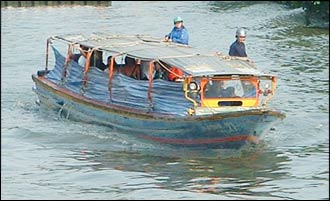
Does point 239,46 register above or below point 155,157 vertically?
above

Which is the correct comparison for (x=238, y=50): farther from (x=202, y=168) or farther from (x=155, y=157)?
(x=202, y=168)

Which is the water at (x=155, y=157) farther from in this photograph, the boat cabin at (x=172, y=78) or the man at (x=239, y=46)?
the man at (x=239, y=46)

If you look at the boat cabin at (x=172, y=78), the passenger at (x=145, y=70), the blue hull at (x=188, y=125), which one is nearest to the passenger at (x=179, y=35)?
the boat cabin at (x=172, y=78)

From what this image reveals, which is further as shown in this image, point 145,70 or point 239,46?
point 239,46

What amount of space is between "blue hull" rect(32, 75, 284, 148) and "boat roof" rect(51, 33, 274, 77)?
887 mm

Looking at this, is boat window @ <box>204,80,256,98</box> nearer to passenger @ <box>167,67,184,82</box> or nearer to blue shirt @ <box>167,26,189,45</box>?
passenger @ <box>167,67,184,82</box>

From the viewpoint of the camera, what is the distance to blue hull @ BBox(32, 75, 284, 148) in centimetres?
1593

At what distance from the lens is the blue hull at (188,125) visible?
52.3 feet

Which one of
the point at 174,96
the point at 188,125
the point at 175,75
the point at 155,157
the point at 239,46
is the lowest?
the point at 155,157

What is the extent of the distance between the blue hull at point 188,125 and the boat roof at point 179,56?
887mm

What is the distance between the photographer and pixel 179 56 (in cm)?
1725

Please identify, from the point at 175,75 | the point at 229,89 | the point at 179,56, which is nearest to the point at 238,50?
the point at 179,56

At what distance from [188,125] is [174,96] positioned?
74 cm

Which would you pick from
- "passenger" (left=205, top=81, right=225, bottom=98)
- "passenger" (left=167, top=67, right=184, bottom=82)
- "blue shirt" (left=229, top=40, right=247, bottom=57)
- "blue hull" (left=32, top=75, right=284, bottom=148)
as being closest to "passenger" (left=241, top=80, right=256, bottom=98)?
"passenger" (left=205, top=81, right=225, bottom=98)
